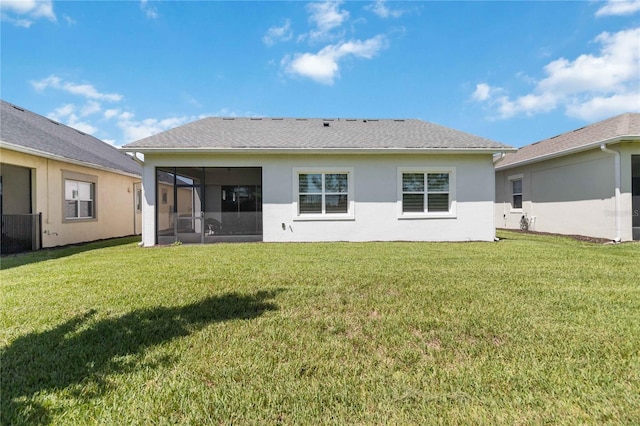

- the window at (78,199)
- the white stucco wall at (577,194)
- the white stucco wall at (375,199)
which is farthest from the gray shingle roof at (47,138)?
the white stucco wall at (577,194)

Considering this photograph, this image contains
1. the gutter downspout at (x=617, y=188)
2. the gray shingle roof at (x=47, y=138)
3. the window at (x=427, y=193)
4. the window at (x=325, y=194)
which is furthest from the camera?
the window at (x=427, y=193)

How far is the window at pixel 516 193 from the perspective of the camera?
16.5 meters

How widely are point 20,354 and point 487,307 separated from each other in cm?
537

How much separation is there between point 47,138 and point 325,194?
11288 mm

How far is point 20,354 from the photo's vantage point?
301cm

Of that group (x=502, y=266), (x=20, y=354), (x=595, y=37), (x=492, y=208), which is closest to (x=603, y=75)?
(x=595, y=37)

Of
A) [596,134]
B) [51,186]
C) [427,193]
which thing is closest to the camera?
[51,186]

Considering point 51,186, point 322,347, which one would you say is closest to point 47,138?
point 51,186

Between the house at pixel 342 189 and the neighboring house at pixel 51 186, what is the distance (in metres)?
3.60

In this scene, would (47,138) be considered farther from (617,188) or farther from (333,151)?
(617,188)

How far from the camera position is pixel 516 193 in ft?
55.3

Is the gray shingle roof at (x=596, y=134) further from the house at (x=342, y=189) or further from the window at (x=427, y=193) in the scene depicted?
the window at (x=427, y=193)

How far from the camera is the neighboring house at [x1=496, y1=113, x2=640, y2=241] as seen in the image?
10.8 m

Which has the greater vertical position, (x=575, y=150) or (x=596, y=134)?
(x=596, y=134)
